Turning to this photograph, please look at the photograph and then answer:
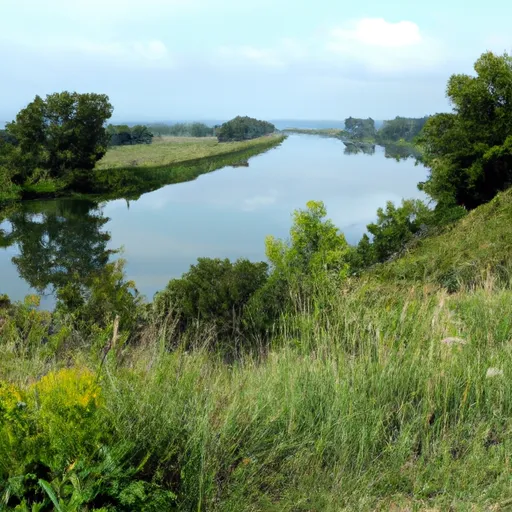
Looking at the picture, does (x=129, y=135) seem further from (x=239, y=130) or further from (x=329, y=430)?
(x=329, y=430)

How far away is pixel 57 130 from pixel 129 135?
46.2 metres

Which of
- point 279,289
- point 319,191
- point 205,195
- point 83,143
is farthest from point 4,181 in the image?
point 279,289

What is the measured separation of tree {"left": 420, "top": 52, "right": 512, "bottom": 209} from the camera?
27734mm

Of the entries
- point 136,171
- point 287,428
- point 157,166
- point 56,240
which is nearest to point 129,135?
point 157,166

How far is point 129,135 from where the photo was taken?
89.1 metres

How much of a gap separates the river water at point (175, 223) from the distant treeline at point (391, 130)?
6231 cm

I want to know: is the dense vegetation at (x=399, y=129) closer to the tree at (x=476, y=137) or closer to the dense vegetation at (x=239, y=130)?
the dense vegetation at (x=239, y=130)

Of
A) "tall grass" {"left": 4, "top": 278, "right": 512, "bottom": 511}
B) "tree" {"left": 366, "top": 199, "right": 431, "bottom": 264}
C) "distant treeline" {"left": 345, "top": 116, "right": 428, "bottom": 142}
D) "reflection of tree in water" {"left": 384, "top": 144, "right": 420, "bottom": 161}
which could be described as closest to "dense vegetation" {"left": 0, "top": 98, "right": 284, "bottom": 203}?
"tree" {"left": 366, "top": 199, "right": 431, "bottom": 264}

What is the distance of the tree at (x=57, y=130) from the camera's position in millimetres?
43812

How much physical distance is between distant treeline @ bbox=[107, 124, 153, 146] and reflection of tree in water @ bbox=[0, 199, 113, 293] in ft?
147

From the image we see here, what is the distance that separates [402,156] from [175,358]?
94607 millimetres

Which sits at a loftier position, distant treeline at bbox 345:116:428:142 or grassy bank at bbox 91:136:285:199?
distant treeline at bbox 345:116:428:142

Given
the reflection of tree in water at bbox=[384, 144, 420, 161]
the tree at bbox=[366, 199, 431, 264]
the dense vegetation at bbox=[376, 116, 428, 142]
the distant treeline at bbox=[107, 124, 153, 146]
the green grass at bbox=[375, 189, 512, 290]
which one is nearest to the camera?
the green grass at bbox=[375, 189, 512, 290]

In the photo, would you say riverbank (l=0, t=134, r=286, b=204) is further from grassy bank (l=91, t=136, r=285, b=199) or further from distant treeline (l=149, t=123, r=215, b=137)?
distant treeline (l=149, t=123, r=215, b=137)
